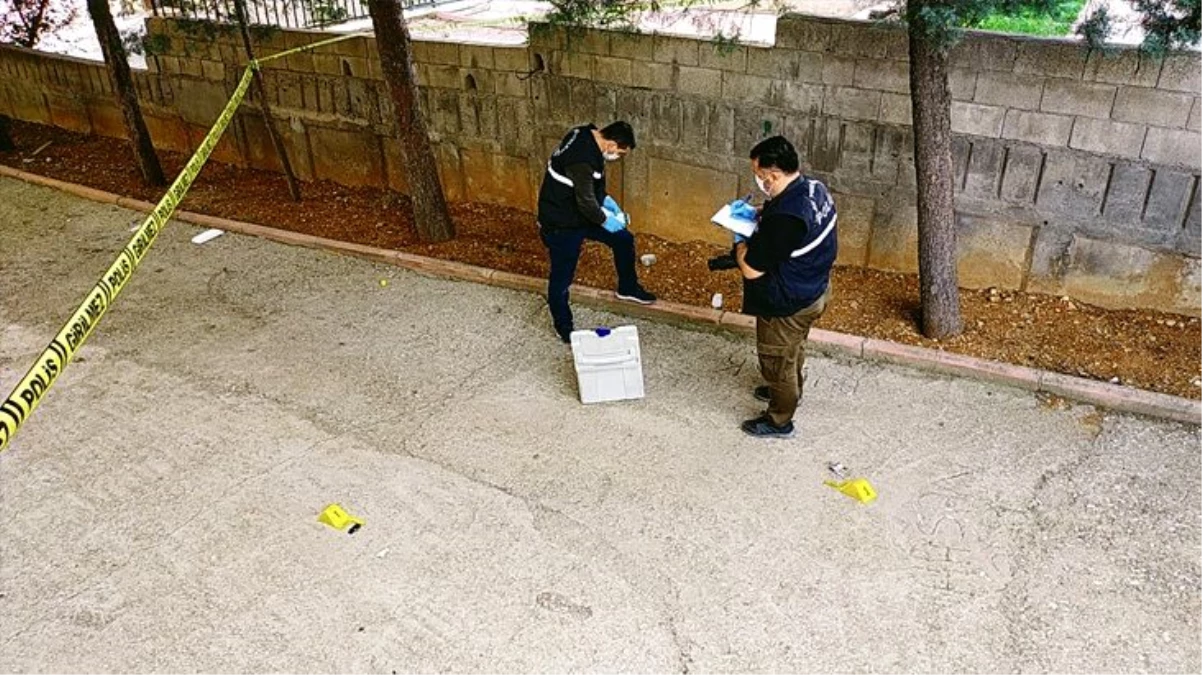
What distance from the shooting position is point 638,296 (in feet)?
21.1

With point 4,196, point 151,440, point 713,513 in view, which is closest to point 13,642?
point 151,440

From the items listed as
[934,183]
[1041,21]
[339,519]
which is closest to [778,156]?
[934,183]

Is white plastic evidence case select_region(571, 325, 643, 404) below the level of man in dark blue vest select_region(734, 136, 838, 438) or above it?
below

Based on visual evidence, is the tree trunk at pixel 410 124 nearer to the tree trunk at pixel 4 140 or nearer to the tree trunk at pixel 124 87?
the tree trunk at pixel 124 87

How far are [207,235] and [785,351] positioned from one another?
18.1ft

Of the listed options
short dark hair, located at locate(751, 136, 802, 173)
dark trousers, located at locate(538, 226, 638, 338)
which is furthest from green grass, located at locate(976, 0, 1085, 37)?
dark trousers, located at locate(538, 226, 638, 338)

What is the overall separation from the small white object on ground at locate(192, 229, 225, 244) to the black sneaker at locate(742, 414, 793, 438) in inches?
206

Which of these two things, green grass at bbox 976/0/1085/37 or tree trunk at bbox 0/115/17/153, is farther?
tree trunk at bbox 0/115/17/153

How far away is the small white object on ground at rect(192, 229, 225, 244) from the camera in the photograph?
7.85m

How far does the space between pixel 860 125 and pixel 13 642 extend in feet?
18.6

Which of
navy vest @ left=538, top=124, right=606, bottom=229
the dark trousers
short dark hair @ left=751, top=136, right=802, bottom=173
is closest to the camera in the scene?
short dark hair @ left=751, top=136, right=802, bottom=173

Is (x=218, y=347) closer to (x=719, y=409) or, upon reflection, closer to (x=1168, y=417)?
(x=719, y=409)

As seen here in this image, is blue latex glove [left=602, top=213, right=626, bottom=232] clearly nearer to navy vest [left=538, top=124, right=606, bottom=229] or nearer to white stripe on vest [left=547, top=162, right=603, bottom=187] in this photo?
navy vest [left=538, top=124, right=606, bottom=229]

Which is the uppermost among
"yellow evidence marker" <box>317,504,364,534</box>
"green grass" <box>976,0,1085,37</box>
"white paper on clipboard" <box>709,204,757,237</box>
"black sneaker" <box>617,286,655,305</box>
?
"green grass" <box>976,0,1085,37</box>
